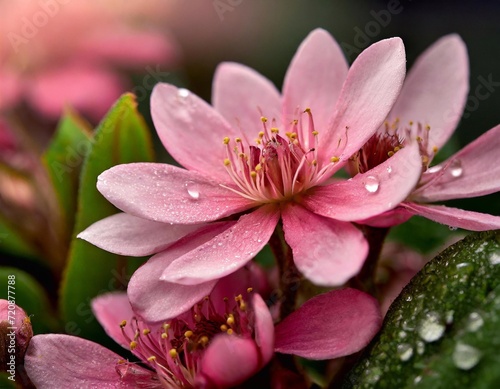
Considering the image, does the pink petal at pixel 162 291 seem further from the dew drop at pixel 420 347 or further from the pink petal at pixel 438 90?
the pink petal at pixel 438 90

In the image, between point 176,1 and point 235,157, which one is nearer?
point 235,157

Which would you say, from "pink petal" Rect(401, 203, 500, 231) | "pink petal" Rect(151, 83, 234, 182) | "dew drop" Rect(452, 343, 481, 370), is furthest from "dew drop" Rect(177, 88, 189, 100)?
"dew drop" Rect(452, 343, 481, 370)

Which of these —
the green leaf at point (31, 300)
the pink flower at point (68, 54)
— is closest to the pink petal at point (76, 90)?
the pink flower at point (68, 54)

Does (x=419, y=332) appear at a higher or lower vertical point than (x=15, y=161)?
lower

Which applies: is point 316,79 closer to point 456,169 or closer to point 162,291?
point 456,169

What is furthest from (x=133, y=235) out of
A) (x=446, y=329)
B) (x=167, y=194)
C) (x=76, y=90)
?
(x=76, y=90)

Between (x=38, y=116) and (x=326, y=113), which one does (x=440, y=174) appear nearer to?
(x=326, y=113)

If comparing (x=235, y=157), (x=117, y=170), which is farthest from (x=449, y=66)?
(x=117, y=170)
